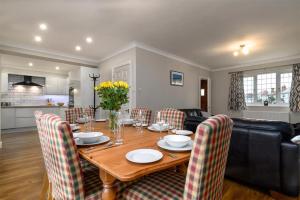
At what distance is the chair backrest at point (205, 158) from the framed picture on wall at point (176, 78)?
4.12 meters

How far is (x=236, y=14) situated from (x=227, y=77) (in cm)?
391

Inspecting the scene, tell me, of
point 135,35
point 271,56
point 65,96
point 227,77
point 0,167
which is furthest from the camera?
point 65,96

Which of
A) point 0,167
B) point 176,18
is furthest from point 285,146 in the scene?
point 0,167

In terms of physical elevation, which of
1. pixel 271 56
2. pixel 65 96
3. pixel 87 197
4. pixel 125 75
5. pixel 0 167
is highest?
pixel 271 56

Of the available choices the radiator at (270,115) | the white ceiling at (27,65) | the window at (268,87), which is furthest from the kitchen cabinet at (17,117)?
the window at (268,87)

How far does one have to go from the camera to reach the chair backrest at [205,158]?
71 centimetres

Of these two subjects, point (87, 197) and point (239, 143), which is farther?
point (239, 143)

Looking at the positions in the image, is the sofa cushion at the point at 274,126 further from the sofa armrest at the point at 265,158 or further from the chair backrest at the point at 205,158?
the chair backrest at the point at 205,158

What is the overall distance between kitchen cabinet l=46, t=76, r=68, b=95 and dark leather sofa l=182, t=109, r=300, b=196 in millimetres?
7006

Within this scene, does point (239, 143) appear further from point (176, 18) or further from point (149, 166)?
point (176, 18)

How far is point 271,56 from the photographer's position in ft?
16.0

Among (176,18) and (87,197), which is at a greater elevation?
(176,18)

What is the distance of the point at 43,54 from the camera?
413cm

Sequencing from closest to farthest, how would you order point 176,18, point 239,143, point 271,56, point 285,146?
point 285,146
point 239,143
point 176,18
point 271,56
